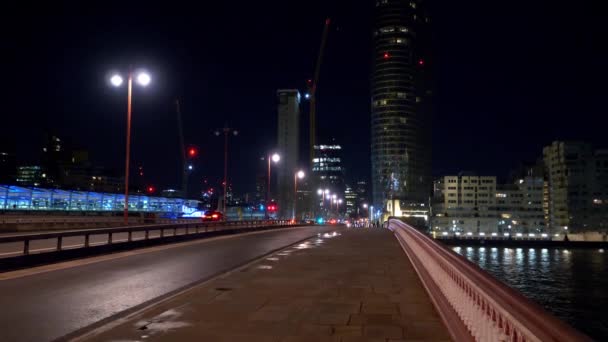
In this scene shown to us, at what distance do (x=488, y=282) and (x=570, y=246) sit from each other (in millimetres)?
118030

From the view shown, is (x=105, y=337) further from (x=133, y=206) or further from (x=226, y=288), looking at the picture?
(x=133, y=206)

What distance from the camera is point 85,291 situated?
12.0 metres

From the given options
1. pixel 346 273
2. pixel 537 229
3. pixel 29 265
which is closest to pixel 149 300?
pixel 346 273

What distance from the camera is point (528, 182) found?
196750mm

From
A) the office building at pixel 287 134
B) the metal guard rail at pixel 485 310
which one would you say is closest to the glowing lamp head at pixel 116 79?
the metal guard rail at pixel 485 310

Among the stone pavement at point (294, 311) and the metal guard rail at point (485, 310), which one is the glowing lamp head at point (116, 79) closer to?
the stone pavement at point (294, 311)

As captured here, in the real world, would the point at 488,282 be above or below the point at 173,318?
above

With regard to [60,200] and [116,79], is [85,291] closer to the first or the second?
[116,79]

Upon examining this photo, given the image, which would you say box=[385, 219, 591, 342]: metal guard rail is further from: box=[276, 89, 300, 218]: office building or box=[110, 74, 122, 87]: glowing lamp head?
box=[276, 89, 300, 218]: office building

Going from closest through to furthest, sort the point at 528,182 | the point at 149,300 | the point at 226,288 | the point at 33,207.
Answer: the point at 149,300 → the point at 226,288 → the point at 33,207 → the point at 528,182

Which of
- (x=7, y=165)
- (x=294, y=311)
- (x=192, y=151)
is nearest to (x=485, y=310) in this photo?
(x=294, y=311)

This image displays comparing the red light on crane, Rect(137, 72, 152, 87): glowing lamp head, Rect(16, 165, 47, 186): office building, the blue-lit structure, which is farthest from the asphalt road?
Rect(16, 165, 47, 186): office building

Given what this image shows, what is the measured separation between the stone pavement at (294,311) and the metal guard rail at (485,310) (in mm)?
349

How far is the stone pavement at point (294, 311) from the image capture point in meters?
7.91
